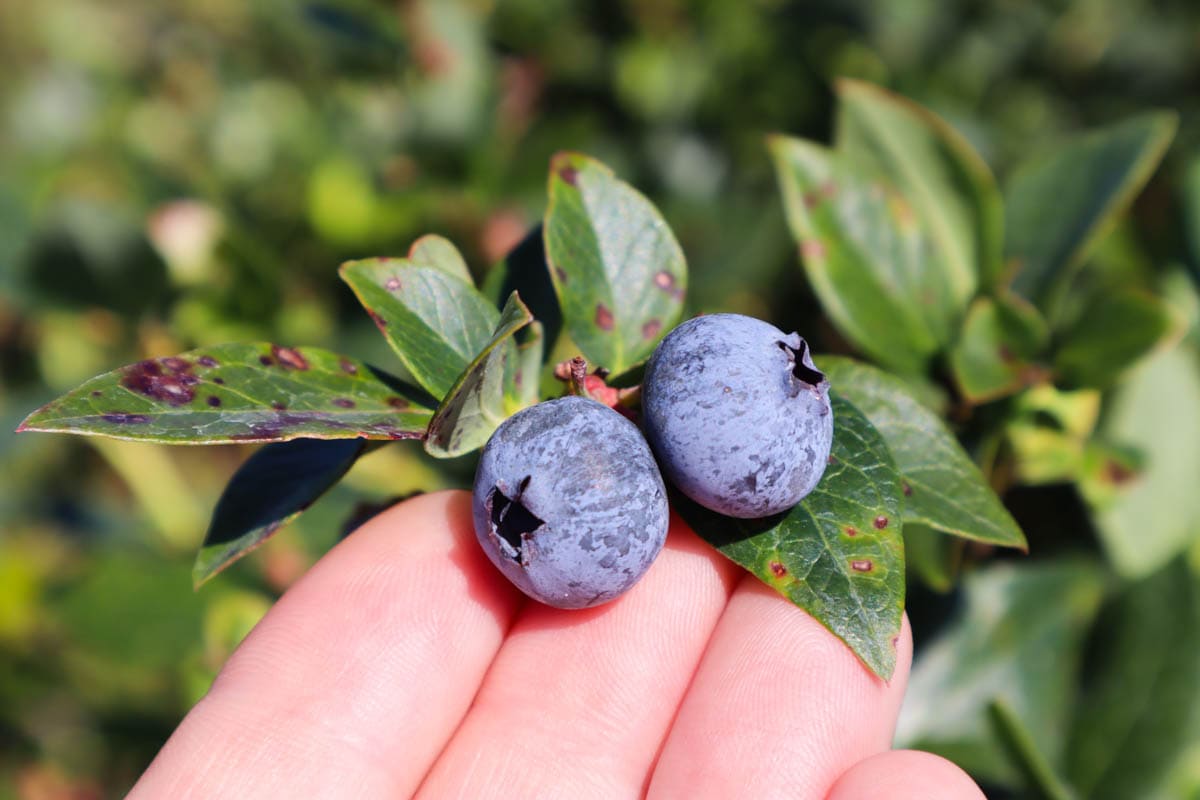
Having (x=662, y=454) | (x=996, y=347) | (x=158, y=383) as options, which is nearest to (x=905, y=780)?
(x=662, y=454)

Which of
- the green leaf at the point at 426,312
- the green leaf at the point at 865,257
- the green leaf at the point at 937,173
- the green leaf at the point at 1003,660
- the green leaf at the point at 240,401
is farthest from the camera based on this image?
the green leaf at the point at 1003,660

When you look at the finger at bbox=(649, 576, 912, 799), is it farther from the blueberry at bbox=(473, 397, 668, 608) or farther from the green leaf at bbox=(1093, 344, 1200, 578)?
the green leaf at bbox=(1093, 344, 1200, 578)

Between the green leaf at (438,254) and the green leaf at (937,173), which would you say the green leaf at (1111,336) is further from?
the green leaf at (438,254)

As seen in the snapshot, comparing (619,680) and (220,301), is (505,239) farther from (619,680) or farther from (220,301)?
(619,680)

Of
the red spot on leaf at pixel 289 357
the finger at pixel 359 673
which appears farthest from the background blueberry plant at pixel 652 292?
the finger at pixel 359 673

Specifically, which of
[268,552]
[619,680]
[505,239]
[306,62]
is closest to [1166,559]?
[619,680]

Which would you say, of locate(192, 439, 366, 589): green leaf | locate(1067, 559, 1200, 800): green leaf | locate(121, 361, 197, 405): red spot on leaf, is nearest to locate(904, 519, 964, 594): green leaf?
locate(1067, 559, 1200, 800): green leaf
